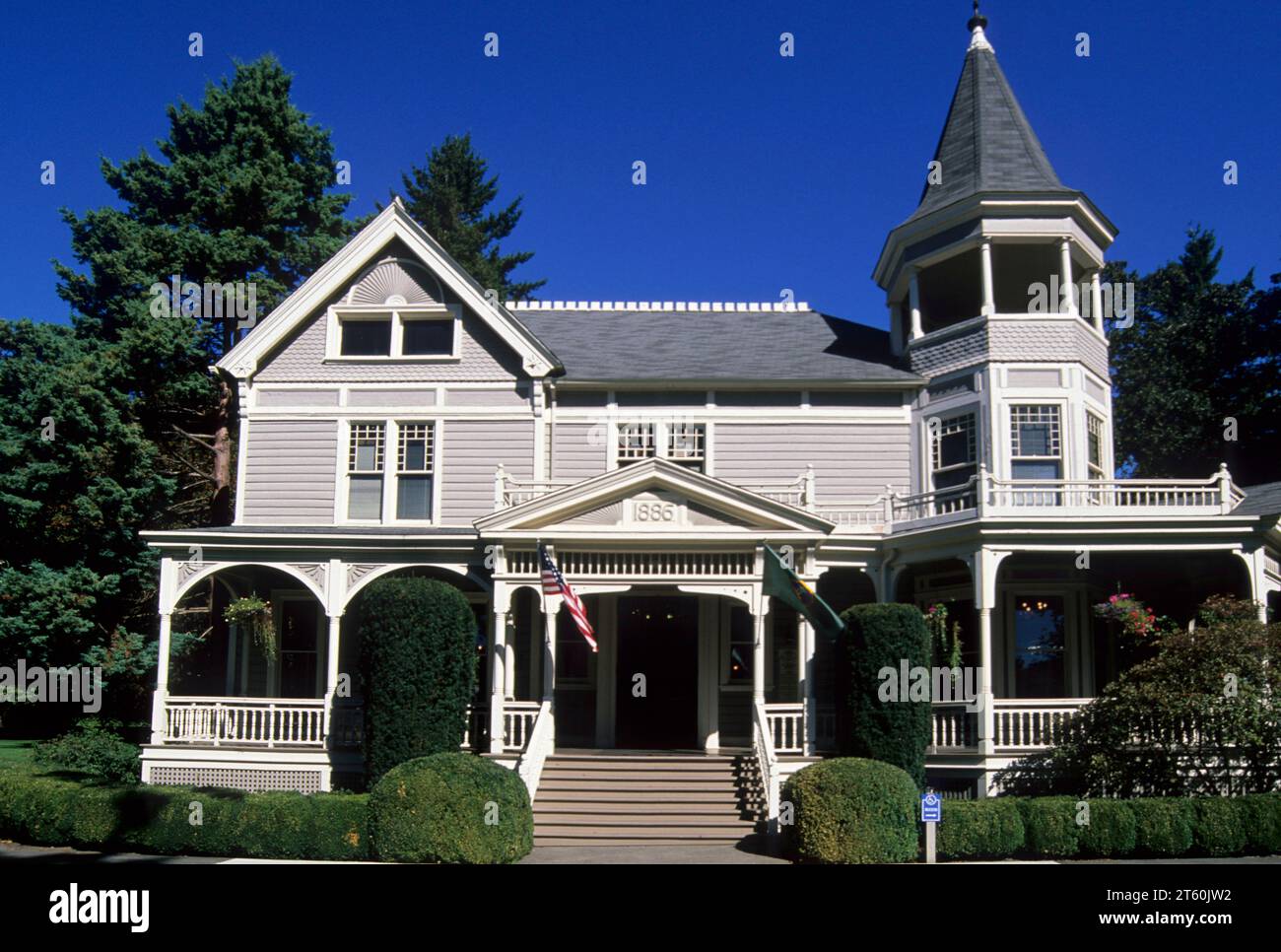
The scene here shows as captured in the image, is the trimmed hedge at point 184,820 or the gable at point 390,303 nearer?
the trimmed hedge at point 184,820

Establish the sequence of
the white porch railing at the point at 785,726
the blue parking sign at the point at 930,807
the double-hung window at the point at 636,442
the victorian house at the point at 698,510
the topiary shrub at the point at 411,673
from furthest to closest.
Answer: the double-hung window at the point at 636,442
the victorian house at the point at 698,510
the white porch railing at the point at 785,726
the topiary shrub at the point at 411,673
the blue parking sign at the point at 930,807

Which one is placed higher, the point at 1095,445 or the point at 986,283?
the point at 986,283

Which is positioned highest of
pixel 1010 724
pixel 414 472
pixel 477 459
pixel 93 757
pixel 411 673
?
pixel 477 459

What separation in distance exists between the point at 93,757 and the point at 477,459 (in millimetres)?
8991

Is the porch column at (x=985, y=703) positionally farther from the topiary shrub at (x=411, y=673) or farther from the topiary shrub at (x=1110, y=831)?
the topiary shrub at (x=411, y=673)

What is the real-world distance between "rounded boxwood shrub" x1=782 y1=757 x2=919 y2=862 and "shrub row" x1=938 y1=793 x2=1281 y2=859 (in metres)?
0.84

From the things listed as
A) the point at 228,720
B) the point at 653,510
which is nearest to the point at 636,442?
the point at 653,510

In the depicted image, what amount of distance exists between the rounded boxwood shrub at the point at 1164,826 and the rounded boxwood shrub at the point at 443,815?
8.39 m

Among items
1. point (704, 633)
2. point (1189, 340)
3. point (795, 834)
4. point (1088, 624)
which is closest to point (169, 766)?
point (704, 633)

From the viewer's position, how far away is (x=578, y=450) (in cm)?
2244

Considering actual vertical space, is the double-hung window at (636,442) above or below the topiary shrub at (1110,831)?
above

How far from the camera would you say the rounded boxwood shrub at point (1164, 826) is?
50.9 feet

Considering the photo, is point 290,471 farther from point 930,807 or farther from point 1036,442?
point 1036,442

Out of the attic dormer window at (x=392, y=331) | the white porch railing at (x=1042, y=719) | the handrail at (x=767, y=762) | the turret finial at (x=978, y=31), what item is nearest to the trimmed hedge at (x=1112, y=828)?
the handrail at (x=767, y=762)
